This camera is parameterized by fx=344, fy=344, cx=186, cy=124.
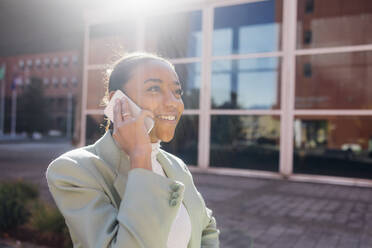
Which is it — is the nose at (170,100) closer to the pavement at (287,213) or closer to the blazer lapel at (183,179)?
the blazer lapel at (183,179)

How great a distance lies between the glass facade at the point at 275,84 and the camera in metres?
9.80

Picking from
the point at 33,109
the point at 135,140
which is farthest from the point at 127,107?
the point at 33,109

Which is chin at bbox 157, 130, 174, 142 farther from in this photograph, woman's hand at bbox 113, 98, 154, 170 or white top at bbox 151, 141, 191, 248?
woman's hand at bbox 113, 98, 154, 170

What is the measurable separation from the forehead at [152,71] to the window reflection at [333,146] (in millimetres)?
9225

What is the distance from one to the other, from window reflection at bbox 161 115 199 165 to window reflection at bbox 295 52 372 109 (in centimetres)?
335

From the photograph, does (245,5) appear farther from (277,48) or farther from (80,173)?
(80,173)

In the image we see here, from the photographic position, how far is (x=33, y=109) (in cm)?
5034

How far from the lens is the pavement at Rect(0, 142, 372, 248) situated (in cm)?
427

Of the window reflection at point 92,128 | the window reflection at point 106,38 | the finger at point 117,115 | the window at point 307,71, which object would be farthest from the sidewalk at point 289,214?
the window reflection at point 106,38

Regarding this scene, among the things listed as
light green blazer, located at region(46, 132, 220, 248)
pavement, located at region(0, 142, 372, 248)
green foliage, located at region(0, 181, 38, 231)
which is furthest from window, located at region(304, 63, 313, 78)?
light green blazer, located at region(46, 132, 220, 248)

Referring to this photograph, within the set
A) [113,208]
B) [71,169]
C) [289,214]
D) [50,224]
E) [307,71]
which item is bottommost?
[289,214]

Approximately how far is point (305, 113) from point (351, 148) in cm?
198

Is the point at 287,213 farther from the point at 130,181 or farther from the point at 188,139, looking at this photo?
the point at 188,139

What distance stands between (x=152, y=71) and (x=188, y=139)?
10283mm
